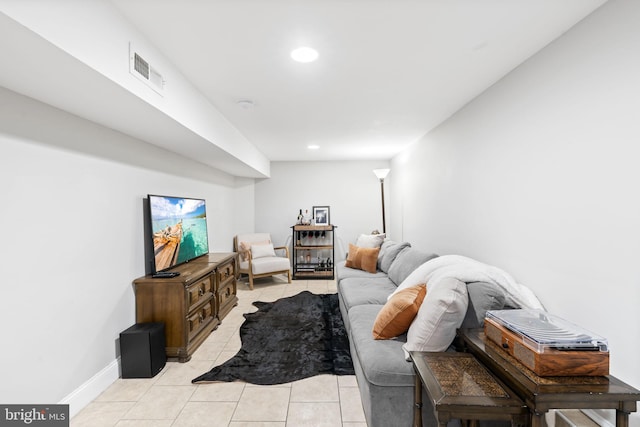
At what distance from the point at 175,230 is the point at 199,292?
29.3 inches

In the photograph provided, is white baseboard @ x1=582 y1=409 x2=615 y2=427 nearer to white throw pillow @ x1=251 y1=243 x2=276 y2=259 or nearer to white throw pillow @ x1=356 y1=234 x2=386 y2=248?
white throw pillow @ x1=356 y1=234 x2=386 y2=248

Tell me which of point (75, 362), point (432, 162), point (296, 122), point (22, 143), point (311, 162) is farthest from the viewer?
point (311, 162)

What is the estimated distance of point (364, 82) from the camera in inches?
95.3

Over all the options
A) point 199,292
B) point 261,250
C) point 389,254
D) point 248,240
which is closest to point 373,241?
point 389,254

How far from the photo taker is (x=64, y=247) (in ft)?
6.50

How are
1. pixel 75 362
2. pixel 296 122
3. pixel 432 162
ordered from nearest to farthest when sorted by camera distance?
pixel 75 362
pixel 296 122
pixel 432 162

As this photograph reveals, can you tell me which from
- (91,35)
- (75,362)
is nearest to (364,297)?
(75,362)

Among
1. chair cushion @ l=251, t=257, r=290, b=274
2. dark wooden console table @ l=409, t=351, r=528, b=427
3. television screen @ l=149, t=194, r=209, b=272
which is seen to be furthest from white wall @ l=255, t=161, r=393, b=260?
dark wooden console table @ l=409, t=351, r=528, b=427

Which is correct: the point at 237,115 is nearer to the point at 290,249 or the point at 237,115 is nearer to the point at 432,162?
the point at 432,162

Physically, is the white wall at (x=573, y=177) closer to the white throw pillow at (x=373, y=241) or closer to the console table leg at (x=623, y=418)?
the console table leg at (x=623, y=418)

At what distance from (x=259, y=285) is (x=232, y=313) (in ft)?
4.69

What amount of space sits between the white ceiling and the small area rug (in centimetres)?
244

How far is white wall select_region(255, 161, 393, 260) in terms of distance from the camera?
6.27 meters

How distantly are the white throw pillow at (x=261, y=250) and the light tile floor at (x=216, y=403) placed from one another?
2796 mm
